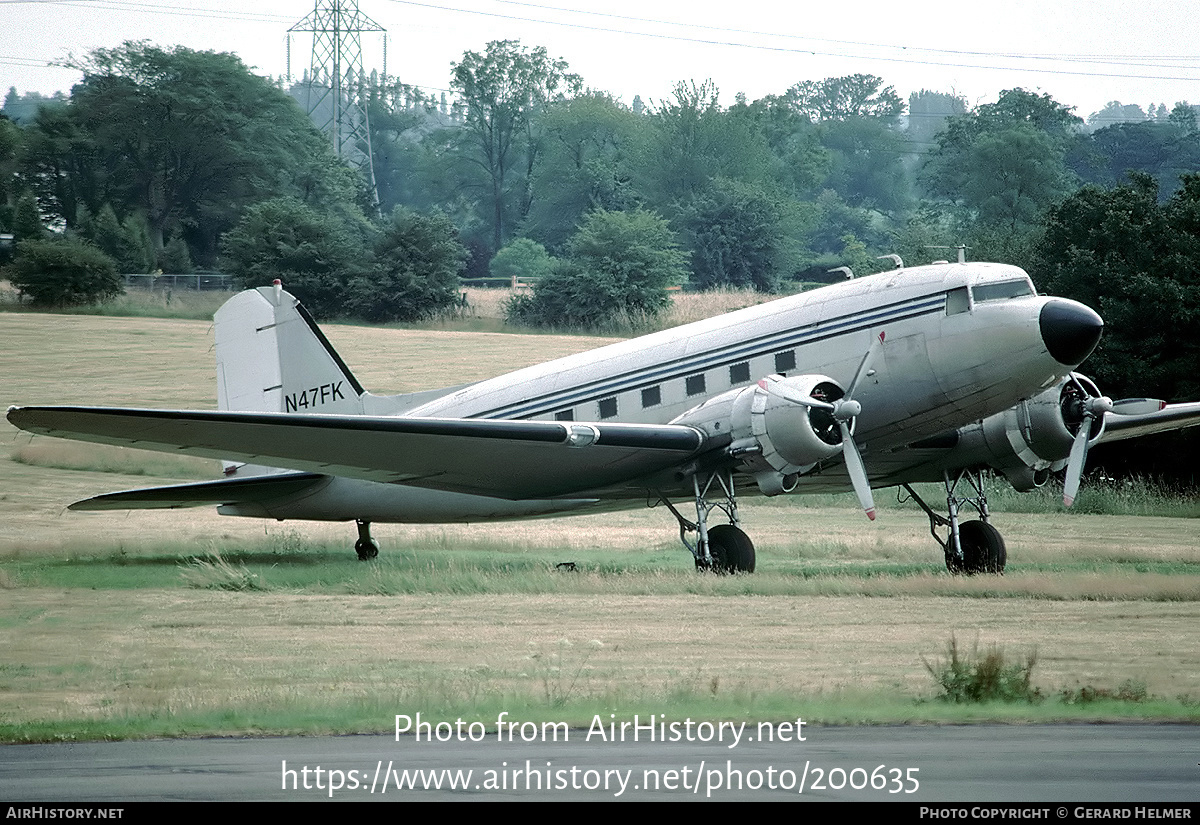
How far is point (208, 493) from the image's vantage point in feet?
64.1

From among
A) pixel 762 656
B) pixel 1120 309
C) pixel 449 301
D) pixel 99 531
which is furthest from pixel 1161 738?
pixel 449 301

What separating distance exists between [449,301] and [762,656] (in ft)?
143

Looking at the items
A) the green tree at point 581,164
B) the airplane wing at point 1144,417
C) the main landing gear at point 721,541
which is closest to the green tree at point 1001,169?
the green tree at point 581,164

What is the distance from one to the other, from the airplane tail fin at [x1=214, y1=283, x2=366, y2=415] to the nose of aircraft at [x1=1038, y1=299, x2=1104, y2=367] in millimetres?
9901

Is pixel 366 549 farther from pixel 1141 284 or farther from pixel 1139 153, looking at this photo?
pixel 1139 153

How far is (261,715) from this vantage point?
30.3 ft

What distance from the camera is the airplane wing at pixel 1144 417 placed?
61.7 feet

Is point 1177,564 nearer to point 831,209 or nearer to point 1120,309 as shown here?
point 1120,309

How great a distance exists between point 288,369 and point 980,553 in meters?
10.2

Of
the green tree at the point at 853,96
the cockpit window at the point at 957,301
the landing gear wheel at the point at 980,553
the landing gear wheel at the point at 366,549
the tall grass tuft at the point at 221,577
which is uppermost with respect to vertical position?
the green tree at the point at 853,96

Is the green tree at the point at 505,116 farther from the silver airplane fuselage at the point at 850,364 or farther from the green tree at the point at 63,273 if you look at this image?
the silver airplane fuselage at the point at 850,364

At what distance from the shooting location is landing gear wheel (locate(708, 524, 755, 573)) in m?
17.3

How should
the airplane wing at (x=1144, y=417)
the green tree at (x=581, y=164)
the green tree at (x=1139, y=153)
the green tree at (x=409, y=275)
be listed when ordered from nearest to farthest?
the airplane wing at (x=1144, y=417)
the green tree at (x=409, y=275)
the green tree at (x=581, y=164)
the green tree at (x=1139, y=153)

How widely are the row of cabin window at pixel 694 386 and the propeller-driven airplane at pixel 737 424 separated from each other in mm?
24
